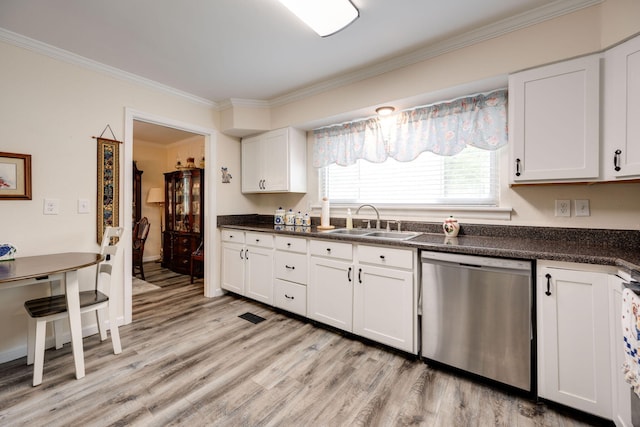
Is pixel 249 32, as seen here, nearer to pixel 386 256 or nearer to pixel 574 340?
pixel 386 256

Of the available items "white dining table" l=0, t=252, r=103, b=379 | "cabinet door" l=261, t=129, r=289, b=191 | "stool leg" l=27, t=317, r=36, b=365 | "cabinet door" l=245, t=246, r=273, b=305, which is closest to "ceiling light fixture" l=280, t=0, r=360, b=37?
"cabinet door" l=261, t=129, r=289, b=191

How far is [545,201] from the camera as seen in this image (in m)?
2.04

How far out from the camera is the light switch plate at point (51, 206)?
2.20m

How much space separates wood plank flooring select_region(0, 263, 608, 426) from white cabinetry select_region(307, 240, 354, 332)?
0.17 meters

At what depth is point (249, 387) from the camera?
1750 millimetres

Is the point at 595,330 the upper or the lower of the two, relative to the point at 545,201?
lower

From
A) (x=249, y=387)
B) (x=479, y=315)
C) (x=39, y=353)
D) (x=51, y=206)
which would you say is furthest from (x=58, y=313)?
(x=479, y=315)

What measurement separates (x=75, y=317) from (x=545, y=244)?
3.19 m

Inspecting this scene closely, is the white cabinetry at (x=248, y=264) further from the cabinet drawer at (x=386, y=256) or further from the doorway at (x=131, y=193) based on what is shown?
the cabinet drawer at (x=386, y=256)

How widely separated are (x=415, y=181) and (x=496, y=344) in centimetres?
153

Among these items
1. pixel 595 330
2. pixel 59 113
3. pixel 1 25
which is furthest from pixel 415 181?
pixel 1 25

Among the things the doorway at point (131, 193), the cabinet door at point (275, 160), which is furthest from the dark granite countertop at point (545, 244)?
the doorway at point (131, 193)

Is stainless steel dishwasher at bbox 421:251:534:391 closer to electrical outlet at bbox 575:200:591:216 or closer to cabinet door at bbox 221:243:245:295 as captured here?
electrical outlet at bbox 575:200:591:216

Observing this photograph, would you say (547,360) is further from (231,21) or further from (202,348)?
(231,21)
